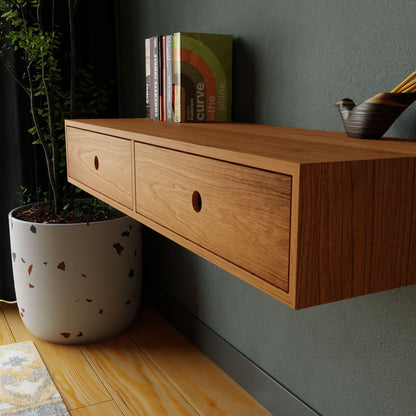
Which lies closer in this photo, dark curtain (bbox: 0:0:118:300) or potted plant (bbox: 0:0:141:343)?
potted plant (bbox: 0:0:141:343)

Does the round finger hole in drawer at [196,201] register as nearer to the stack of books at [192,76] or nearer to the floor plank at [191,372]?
the stack of books at [192,76]

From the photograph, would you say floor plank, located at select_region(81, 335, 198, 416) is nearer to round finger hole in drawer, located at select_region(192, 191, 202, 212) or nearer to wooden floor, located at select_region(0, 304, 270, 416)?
wooden floor, located at select_region(0, 304, 270, 416)

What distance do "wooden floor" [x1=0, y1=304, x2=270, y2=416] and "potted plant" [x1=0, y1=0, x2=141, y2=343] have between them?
8 cm

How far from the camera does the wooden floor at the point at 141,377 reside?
152cm

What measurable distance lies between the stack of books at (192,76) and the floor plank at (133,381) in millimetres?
815

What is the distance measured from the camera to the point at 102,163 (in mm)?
1348

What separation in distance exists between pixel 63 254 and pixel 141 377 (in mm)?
479

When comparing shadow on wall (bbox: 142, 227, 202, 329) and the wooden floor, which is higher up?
shadow on wall (bbox: 142, 227, 202, 329)

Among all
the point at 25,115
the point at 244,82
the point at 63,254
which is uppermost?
the point at 244,82

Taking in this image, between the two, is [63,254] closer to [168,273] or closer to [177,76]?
[168,273]

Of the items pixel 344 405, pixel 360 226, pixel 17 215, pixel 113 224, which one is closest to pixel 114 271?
pixel 113 224

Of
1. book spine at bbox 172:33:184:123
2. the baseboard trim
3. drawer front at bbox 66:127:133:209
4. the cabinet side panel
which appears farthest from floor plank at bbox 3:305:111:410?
the cabinet side panel

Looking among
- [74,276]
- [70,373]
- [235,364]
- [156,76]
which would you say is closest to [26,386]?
[70,373]

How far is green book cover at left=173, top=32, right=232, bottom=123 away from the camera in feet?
4.36
